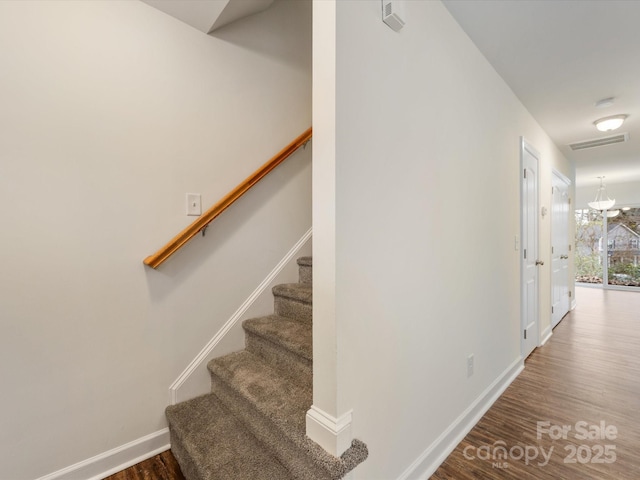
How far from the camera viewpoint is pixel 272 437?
4.01 feet

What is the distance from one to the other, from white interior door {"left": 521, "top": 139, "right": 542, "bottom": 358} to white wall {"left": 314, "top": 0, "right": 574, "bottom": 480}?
77cm

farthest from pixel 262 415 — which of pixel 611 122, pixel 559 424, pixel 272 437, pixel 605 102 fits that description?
pixel 611 122

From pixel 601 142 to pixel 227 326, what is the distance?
494 cm

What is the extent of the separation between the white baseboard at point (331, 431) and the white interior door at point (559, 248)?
3889mm

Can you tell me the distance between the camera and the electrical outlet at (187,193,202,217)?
1692mm

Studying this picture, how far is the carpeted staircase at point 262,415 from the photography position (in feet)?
3.56

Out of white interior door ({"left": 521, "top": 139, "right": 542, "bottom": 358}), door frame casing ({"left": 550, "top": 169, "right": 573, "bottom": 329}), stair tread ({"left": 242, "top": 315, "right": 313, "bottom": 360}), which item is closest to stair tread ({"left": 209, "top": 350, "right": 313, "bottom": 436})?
stair tread ({"left": 242, "top": 315, "right": 313, "bottom": 360})

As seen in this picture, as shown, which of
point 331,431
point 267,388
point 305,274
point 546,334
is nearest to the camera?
point 331,431

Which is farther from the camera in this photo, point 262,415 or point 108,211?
point 108,211

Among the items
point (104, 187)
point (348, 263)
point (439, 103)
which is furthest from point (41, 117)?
point (439, 103)

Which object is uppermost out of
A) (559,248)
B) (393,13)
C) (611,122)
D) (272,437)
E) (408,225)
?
(611,122)

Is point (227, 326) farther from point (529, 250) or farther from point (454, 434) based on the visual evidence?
point (529, 250)

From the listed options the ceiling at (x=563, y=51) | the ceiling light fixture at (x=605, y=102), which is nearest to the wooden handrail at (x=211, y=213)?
the ceiling at (x=563, y=51)

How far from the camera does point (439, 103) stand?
1.54m
